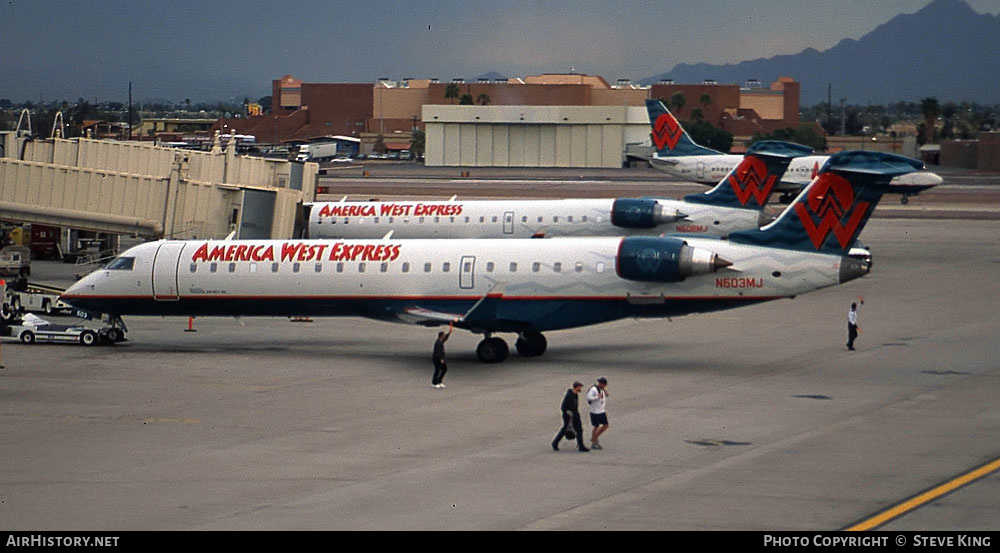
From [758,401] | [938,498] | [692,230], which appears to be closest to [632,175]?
[692,230]

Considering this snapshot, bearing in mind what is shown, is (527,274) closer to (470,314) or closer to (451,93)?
(470,314)

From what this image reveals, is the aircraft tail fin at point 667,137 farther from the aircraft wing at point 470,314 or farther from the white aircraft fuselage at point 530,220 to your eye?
the aircraft wing at point 470,314

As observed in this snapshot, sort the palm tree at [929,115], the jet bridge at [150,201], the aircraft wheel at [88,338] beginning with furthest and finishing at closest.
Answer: the palm tree at [929,115]
the jet bridge at [150,201]
the aircraft wheel at [88,338]

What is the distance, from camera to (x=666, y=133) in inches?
3189

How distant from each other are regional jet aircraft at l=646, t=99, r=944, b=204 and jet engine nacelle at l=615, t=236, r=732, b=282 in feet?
157

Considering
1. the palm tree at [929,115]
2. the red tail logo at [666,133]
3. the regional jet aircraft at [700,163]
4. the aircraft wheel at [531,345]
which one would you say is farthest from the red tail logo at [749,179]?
the palm tree at [929,115]

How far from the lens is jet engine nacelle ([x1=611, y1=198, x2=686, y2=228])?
5009cm

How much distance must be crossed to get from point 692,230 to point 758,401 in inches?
956

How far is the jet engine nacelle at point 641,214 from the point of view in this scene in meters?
50.1

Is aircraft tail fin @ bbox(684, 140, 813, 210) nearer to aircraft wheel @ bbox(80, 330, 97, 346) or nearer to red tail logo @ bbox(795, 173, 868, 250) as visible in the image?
red tail logo @ bbox(795, 173, 868, 250)

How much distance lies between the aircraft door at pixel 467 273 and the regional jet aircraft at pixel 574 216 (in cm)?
1746

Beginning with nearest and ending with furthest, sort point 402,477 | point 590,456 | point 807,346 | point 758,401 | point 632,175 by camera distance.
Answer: point 402,477 → point 590,456 → point 758,401 → point 807,346 → point 632,175

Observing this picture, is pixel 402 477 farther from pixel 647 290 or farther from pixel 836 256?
pixel 836 256
